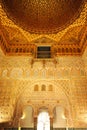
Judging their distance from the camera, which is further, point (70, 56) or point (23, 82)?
point (70, 56)

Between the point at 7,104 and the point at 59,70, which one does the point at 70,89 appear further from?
the point at 7,104

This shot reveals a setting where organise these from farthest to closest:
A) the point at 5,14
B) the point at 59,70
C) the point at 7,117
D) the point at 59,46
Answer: the point at 59,46 → the point at 59,70 → the point at 5,14 → the point at 7,117

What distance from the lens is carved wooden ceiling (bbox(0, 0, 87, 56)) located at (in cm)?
781

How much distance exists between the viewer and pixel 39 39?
9000 mm

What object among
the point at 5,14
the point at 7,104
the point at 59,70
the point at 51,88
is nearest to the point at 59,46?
the point at 59,70

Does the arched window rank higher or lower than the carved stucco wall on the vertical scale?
lower

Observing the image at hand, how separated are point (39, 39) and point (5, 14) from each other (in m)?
2.11

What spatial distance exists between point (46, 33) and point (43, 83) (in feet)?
7.64

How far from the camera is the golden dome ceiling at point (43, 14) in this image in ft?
26.3

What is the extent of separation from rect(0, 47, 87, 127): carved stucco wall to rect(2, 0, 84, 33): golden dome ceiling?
1.49 metres

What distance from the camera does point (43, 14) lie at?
848 centimetres

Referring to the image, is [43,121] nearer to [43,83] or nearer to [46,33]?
[43,83]

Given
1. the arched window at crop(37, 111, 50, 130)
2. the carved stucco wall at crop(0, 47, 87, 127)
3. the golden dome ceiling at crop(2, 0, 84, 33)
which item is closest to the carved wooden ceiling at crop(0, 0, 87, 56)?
the golden dome ceiling at crop(2, 0, 84, 33)

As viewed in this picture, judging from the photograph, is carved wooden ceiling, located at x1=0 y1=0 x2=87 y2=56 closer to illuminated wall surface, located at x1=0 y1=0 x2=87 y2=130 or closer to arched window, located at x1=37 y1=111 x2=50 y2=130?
illuminated wall surface, located at x1=0 y1=0 x2=87 y2=130
